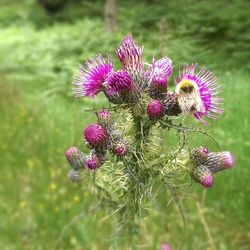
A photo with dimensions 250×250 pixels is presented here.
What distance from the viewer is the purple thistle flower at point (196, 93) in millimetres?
1956

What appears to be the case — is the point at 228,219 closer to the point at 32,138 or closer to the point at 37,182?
the point at 37,182

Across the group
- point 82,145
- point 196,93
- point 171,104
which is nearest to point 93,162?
point 171,104

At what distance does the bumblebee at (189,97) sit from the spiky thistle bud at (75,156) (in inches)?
31.2

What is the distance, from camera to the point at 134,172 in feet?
6.97

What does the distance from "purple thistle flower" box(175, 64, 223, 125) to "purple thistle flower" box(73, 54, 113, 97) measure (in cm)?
32

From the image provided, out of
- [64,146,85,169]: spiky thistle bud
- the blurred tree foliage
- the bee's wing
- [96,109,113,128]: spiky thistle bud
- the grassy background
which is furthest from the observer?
the blurred tree foliage

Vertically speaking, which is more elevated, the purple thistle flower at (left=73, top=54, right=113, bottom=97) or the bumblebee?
the purple thistle flower at (left=73, top=54, right=113, bottom=97)

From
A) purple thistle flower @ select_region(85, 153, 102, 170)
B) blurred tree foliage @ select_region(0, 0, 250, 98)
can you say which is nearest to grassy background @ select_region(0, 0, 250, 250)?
blurred tree foliage @ select_region(0, 0, 250, 98)

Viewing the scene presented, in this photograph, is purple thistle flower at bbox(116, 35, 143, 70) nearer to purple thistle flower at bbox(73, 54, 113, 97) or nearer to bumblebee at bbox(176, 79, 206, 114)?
purple thistle flower at bbox(73, 54, 113, 97)

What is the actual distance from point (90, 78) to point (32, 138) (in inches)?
177

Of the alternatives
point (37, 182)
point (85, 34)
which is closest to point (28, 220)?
point (37, 182)

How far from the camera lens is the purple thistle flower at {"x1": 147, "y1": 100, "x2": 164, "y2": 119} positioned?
198cm

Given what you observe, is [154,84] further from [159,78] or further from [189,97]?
[189,97]

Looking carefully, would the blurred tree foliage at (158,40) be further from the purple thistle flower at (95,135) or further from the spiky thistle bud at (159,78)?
the purple thistle flower at (95,135)
